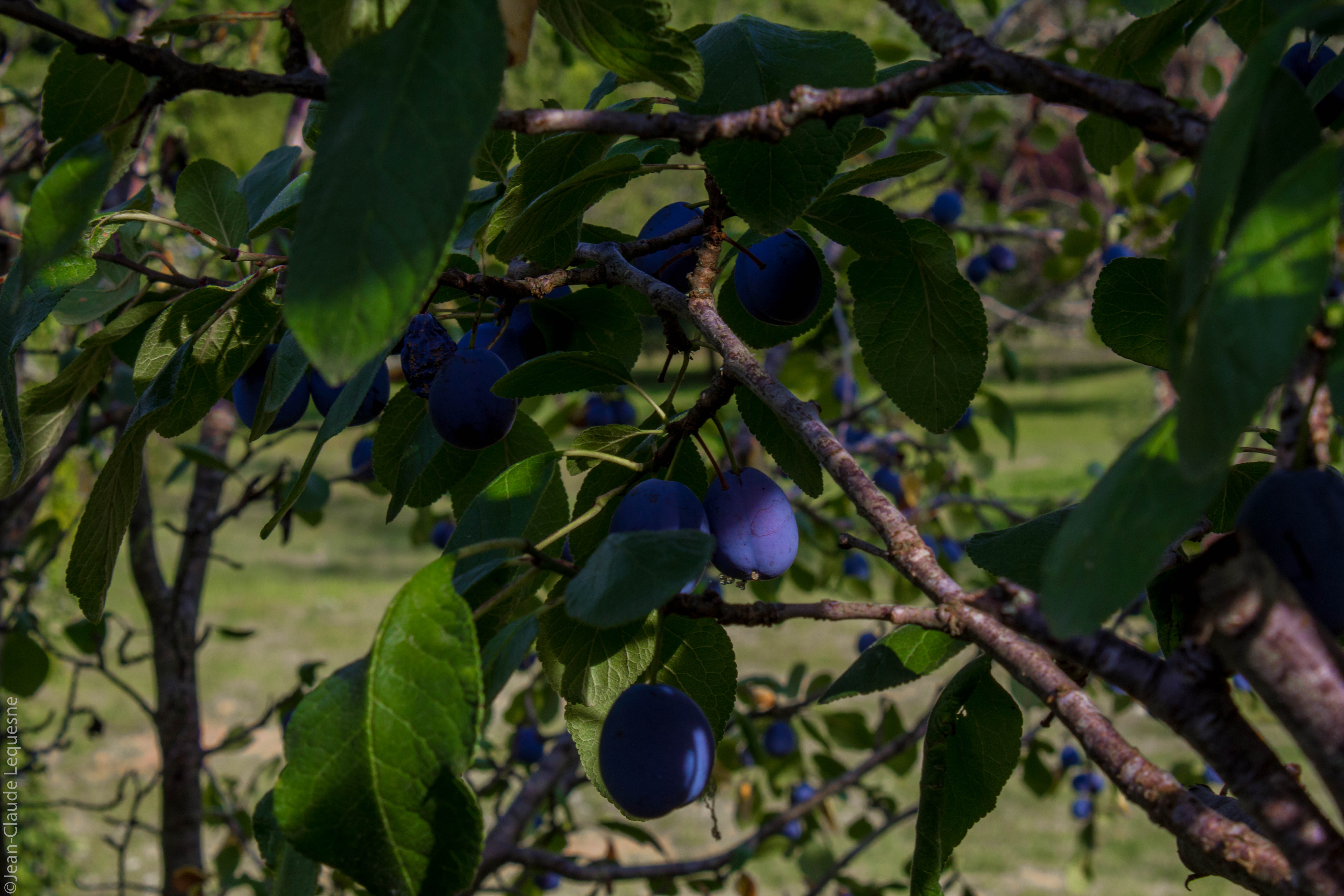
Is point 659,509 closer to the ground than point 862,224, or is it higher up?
closer to the ground

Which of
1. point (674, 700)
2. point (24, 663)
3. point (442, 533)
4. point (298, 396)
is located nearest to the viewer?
point (674, 700)

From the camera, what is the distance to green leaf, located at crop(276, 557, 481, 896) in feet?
1.52

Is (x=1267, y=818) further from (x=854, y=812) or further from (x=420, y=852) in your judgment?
(x=854, y=812)

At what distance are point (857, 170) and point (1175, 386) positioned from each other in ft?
1.23

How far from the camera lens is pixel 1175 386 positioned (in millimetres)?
353

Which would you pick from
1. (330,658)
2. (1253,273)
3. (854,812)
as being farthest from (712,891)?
(330,658)

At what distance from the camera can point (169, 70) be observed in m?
0.49

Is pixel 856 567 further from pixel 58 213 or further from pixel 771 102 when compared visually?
pixel 58 213

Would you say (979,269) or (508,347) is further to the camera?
(979,269)

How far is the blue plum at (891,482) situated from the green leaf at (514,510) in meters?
1.98

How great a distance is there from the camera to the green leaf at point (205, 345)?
75 cm

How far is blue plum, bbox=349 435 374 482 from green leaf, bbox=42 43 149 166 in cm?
129

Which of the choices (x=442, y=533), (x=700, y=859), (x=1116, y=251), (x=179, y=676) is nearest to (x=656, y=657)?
(x=700, y=859)

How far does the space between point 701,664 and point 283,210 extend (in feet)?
1.40
